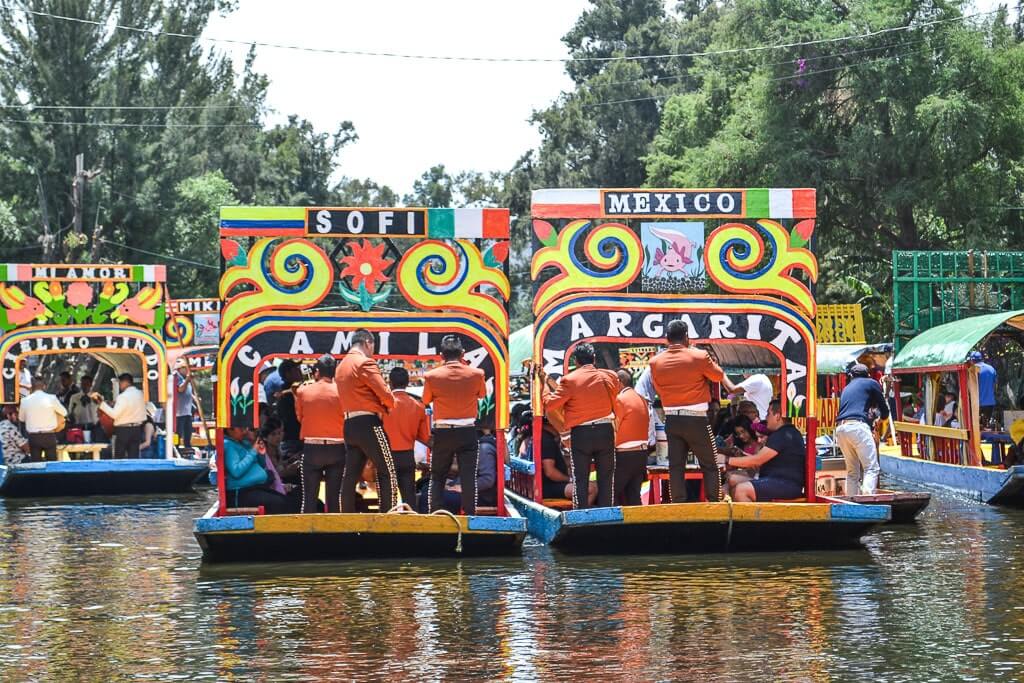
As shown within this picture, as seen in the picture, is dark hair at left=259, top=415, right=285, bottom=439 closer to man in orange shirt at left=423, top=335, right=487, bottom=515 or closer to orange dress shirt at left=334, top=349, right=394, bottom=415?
orange dress shirt at left=334, top=349, right=394, bottom=415

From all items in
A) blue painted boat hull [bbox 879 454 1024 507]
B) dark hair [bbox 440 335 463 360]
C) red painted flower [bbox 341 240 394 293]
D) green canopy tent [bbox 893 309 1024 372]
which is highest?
red painted flower [bbox 341 240 394 293]

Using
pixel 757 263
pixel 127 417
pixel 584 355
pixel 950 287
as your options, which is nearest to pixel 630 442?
pixel 584 355

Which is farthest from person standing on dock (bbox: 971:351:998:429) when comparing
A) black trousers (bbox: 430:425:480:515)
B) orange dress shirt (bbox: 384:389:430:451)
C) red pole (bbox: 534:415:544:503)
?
orange dress shirt (bbox: 384:389:430:451)

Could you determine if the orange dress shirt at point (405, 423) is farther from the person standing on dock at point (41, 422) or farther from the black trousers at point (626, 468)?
the person standing on dock at point (41, 422)

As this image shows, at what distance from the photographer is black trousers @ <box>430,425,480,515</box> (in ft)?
44.9

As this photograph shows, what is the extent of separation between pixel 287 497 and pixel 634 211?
3.93 meters

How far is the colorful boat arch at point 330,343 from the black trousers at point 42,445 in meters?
9.37

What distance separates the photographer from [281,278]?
1424 centimetres

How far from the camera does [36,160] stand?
46.1 m

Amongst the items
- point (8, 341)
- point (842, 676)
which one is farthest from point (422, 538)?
point (8, 341)

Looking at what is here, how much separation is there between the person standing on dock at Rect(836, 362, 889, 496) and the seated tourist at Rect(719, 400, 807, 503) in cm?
245

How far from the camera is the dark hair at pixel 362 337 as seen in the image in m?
13.7

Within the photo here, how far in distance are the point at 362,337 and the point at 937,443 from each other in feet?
37.1

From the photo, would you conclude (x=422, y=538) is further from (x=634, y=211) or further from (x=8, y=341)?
Result: (x=8, y=341)
